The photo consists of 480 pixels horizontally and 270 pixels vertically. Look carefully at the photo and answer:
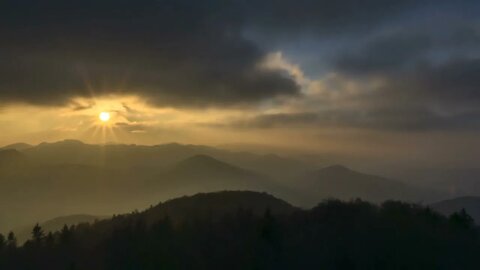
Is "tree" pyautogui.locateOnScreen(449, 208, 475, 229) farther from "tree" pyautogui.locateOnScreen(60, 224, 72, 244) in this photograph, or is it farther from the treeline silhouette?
"tree" pyautogui.locateOnScreen(60, 224, 72, 244)

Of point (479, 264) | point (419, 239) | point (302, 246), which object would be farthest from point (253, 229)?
point (479, 264)

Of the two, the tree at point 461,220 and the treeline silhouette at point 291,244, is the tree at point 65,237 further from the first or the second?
the tree at point 461,220

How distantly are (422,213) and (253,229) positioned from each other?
3861 centimetres

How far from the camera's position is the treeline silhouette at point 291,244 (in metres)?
85.0

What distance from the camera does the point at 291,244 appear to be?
93438 mm

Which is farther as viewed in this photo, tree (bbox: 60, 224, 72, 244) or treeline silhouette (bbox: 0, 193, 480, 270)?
tree (bbox: 60, 224, 72, 244)

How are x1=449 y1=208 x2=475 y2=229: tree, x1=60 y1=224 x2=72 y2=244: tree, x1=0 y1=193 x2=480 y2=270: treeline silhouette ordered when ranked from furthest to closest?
x1=60 y1=224 x2=72 y2=244: tree
x1=449 y1=208 x2=475 y2=229: tree
x1=0 y1=193 x2=480 y2=270: treeline silhouette

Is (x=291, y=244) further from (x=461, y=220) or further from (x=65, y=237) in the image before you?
(x=65, y=237)

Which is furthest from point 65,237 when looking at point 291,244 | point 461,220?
point 461,220

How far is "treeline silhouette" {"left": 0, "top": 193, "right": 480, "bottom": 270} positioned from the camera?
8500 centimetres

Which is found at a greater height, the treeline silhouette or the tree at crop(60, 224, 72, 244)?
the tree at crop(60, 224, 72, 244)

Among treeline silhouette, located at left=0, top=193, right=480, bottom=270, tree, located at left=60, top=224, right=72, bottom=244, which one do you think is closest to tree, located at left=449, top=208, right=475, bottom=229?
treeline silhouette, located at left=0, top=193, right=480, bottom=270

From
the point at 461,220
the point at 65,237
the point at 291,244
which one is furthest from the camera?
the point at 65,237

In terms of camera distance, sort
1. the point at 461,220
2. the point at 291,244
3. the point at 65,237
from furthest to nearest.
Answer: the point at 65,237 → the point at 461,220 → the point at 291,244
